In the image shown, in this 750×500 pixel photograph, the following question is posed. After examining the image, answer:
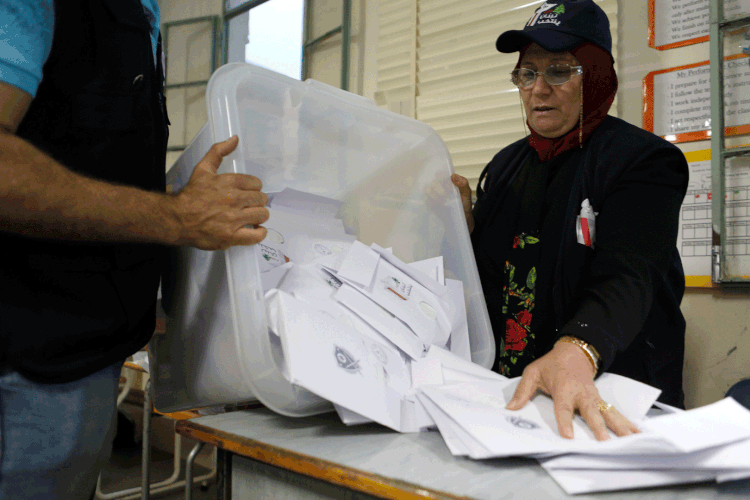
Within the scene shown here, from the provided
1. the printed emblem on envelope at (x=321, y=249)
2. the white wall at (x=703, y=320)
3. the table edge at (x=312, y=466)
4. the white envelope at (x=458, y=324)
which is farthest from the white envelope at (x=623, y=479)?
the white wall at (x=703, y=320)

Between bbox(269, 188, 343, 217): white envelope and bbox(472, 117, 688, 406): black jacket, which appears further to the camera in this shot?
bbox(269, 188, 343, 217): white envelope

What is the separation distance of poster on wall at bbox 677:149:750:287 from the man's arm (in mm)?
1418

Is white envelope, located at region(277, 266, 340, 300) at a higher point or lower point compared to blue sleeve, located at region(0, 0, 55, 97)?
lower

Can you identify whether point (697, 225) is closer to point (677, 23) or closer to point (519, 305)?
point (677, 23)

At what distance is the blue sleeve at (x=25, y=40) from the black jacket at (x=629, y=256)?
77cm

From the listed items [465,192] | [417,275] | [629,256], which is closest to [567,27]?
[465,192]

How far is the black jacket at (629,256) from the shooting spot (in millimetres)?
778

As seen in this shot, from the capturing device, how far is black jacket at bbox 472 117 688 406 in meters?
0.78

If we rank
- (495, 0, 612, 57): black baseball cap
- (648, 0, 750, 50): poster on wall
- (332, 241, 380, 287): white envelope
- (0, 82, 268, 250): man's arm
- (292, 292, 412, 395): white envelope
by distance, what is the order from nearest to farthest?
(0, 82, 268, 250): man's arm
(292, 292, 412, 395): white envelope
(332, 241, 380, 287): white envelope
(495, 0, 612, 57): black baseball cap
(648, 0, 750, 50): poster on wall

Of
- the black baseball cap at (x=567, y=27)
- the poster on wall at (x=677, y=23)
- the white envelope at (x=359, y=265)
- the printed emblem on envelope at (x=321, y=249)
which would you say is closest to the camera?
the white envelope at (x=359, y=265)

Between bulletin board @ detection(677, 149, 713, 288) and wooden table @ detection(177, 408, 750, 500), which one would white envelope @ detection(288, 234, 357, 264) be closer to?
wooden table @ detection(177, 408, 750, 500)

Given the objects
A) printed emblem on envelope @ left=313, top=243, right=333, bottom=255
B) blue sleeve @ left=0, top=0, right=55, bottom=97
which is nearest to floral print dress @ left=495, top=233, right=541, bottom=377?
printed emblem on envelope @ left=313, top=243, right=333, bottom=255

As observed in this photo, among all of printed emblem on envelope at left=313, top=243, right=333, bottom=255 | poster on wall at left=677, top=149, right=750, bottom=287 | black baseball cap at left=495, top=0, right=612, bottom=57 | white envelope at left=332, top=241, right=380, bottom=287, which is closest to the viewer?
white envelope at left=332, top=241, right=380, bottom=287

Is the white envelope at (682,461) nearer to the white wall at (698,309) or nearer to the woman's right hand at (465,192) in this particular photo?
the woman's right hand at (465,192)
